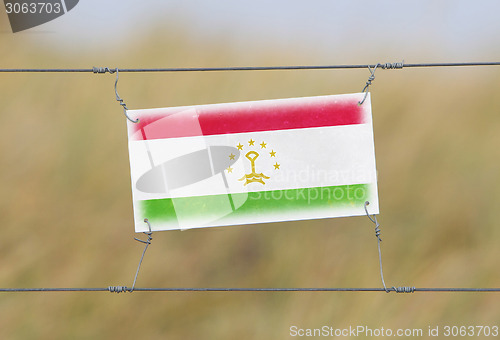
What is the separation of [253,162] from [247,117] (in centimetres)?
9

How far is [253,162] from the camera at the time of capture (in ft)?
3.84

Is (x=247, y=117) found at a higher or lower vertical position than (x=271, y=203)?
higher

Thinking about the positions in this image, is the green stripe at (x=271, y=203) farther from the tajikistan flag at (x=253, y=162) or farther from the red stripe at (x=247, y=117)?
the red stripe at (x=247, y=117)

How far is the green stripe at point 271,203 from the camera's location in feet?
3.82

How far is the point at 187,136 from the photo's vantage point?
3.87 ft

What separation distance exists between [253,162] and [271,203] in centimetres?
9

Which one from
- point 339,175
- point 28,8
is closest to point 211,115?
point 339,175

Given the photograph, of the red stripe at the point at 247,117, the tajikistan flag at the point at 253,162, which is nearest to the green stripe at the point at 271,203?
the tajikistan flag at the point at 253,162

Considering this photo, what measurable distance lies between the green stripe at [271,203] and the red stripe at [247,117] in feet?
0.44

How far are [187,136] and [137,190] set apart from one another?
0.15m

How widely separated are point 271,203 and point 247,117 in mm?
183

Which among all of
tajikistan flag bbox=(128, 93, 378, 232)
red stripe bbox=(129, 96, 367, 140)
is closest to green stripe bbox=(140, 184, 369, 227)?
tajikistan flag bbox=(128, 93, 378, 232)

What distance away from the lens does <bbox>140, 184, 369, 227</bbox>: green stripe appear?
1.17m

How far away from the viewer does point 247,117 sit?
1.18m
